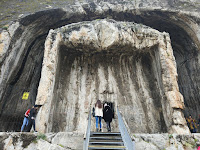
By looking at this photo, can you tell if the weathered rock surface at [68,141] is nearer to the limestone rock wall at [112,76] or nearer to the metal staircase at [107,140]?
the metal staircase at [107,140]

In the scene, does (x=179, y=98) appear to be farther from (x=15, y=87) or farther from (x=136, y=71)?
(x=15, y=87)

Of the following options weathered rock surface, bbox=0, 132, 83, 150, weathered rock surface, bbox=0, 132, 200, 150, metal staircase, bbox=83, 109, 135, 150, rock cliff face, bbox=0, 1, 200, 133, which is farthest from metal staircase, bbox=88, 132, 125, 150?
rock cliff face, bbox=0, 1, 200, 133

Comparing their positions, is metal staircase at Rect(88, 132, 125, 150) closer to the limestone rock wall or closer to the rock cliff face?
the limestone rock wall

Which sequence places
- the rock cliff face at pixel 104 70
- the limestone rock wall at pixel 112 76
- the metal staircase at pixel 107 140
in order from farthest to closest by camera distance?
the rock cliff face at pixel 104 70, the limestone rock wall at pixel 112 76, the metal staircase at pixel 107 140

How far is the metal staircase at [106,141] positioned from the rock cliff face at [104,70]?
3.38 meters

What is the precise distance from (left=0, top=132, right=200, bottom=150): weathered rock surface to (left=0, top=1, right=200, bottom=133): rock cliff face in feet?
7.26

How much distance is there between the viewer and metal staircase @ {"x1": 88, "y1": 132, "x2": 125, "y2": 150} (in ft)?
13.7

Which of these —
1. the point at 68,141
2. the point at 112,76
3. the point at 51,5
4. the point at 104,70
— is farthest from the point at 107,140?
the point at 51,5

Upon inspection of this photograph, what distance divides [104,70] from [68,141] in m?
5.87

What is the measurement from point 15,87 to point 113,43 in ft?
20.6

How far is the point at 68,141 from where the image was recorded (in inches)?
204

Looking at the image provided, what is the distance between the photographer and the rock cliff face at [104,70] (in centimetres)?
839

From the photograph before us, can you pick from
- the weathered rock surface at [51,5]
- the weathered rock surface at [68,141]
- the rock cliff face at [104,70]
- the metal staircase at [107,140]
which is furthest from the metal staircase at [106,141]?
the weathered rock surface at [51,5]

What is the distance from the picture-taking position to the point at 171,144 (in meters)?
5.15
